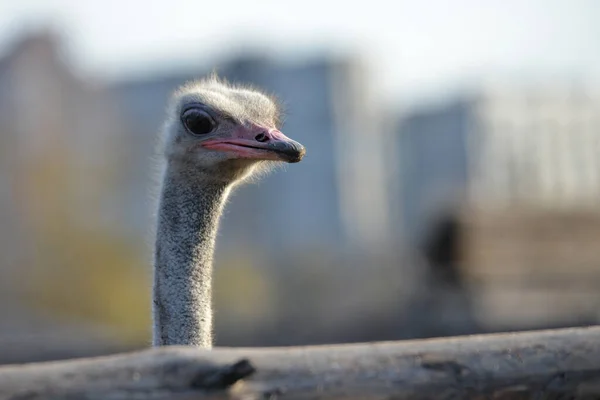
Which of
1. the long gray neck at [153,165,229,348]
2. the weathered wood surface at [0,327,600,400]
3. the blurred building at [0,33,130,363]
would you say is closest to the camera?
the weathered wood surface at [0,327,600,400]

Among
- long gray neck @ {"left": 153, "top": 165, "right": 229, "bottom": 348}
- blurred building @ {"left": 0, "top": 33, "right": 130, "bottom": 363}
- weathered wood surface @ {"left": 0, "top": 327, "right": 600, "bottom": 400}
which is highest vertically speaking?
blurred building @ {"left": 0, "top": 33, "right": 130, "bottom": 363}

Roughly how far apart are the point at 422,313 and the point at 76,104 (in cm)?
2457

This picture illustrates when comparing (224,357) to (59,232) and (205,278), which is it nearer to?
(205,278)

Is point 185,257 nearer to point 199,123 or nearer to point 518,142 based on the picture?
point 199,123

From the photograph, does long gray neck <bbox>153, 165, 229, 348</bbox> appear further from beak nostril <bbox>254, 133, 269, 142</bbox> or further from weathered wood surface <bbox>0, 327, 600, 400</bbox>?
weathered wood surface <bbox>0, 327, 600, 400</bbox>

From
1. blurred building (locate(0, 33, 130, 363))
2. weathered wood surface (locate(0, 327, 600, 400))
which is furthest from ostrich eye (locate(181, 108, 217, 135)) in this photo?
blurred building (locate(0, 33, 130, 363))

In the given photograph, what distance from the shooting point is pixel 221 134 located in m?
3.46

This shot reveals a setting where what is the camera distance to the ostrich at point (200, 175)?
129 inches

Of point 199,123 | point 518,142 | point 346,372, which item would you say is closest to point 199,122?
point 199,123

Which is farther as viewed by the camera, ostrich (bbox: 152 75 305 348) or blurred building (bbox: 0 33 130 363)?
blurred building (bbox: 0 33 130 363)

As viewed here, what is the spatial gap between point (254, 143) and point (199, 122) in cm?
17

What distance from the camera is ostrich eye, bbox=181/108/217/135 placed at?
346 cm

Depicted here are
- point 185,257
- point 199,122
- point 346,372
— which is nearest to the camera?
point 346,372

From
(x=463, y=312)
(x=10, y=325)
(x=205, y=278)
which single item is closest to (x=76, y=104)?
(x=10, y=325)
